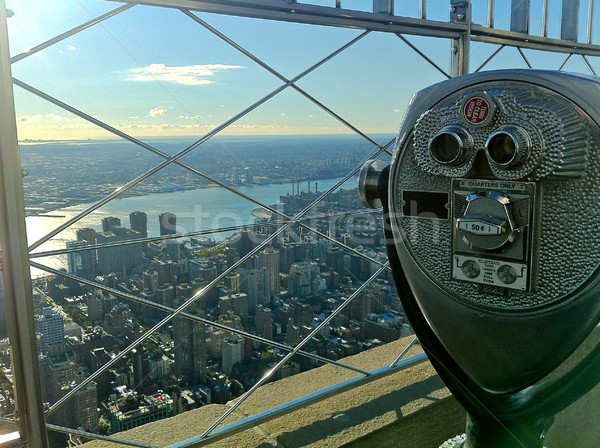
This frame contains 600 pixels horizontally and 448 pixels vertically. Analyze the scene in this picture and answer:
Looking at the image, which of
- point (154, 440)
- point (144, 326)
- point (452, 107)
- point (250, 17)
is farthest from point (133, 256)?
point (452, 107)

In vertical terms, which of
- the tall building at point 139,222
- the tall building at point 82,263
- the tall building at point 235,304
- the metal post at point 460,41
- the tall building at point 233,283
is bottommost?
the tall building at point 235,304

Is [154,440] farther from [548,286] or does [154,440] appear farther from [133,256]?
[548,286]

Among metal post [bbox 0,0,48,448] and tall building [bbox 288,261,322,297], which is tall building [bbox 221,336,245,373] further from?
metal post [bbox 0,0,48,448]

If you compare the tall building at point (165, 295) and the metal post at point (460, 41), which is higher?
the metal post at point (460, 41)

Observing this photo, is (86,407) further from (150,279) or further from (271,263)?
(271,263)

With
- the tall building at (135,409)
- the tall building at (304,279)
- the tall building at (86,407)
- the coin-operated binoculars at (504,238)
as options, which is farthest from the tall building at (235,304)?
the coin-operated binoculars at (504,238)

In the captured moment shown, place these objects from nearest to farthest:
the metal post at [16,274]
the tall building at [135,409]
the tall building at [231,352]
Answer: the metal post at [16,274] < the tall building at [135,409] < the tall building at [231,352]

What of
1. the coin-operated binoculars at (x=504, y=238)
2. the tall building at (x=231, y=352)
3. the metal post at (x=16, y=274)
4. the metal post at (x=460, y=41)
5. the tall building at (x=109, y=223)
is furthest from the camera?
the metal post at (x=460, y=41)

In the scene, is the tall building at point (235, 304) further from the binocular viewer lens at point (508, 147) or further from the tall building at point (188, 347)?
the binocular viewer lens at point (508, 147)
